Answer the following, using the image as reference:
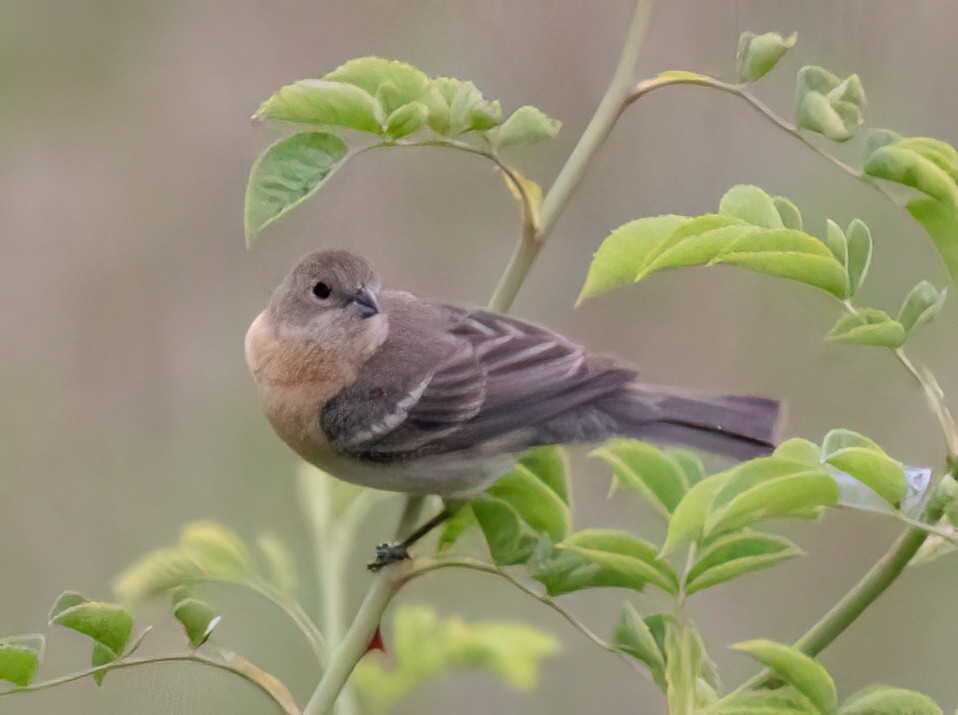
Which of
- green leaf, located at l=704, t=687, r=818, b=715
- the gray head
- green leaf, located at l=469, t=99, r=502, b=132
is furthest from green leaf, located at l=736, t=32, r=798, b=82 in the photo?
the gray head

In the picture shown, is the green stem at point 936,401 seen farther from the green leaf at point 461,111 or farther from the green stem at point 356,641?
the green stem at point 356,641

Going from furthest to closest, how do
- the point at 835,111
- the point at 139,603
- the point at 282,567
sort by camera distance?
the point at 282,567, the point at 139,603, the point at 835,111

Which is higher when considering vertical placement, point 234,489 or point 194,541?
point 194,541

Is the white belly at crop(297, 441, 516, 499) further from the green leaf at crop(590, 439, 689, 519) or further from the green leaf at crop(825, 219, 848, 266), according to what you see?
the green leaf at crop(825, 219, 848, 266)

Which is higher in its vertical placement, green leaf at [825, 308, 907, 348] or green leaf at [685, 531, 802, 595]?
green leaf at [825, 308, 907, 348]

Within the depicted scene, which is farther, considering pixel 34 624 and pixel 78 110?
pixel 78 110

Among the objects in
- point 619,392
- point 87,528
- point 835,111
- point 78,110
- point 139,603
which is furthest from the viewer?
point 78,110

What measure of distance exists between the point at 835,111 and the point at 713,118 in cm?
374

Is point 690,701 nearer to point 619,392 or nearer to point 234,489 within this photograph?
point 619,392

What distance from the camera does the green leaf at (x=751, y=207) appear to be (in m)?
1.89

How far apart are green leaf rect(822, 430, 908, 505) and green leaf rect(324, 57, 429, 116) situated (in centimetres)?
80

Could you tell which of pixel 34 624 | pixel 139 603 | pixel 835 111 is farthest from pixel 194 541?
pixel 34 624

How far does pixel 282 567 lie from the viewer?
2.42 meters

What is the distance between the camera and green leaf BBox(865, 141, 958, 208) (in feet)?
5.84
